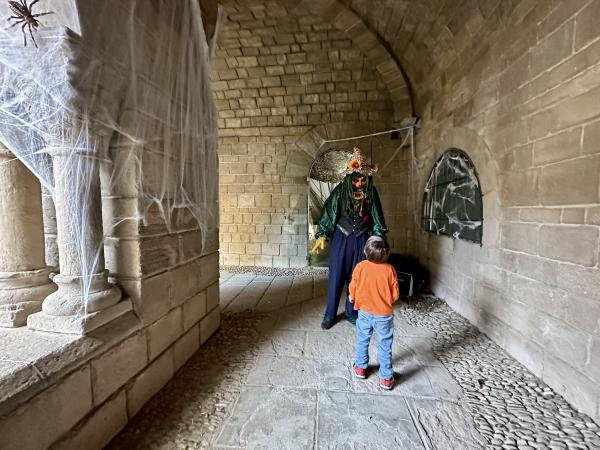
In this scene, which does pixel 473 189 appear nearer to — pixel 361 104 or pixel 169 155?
pixel 169 155

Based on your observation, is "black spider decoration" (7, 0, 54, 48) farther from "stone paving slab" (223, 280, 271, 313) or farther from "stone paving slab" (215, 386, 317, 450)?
"stone paving slab" (223, 280, 271, 313)

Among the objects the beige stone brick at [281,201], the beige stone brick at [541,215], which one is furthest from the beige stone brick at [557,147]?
the beige stone brick at [281,201]

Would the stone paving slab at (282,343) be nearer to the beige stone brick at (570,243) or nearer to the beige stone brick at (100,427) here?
the beige stone brick at (100,427)

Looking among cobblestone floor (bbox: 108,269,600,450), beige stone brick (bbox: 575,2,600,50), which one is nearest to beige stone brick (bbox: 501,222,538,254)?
cobblestone floor (bbox: 108,269,600,450)

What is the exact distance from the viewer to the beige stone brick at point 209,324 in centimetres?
212

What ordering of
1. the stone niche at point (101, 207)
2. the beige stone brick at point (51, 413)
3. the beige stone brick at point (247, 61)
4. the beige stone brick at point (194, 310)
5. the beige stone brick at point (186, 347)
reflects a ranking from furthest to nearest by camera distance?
the beige stone brick at point (247, 61) → the beige stone brick at point (194, 310) → the beige stone brick at point (186, 347) → the stone niche at point (101, 207) → the beige stone brick at point (51, 413)

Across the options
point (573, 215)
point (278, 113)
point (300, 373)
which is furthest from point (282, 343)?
point (278, 113)

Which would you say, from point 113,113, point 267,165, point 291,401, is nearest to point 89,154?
point 113,113

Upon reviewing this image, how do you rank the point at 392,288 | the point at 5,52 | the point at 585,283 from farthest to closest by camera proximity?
the point at 392,288, the point at 585,283, the point at 5,52

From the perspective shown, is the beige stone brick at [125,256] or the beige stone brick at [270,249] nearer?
the beige stone brick at [125,256]

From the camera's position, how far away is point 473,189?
8.17 ft

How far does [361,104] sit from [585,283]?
397 centimetres

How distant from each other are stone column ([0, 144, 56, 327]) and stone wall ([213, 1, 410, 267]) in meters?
3.18

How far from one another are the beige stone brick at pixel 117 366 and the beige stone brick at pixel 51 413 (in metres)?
0.04
